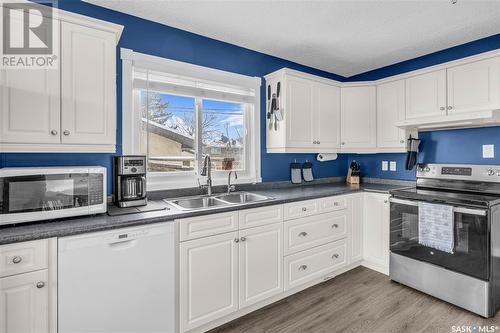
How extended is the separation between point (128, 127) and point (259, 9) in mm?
1454

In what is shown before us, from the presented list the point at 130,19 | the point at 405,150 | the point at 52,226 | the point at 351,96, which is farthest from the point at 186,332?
the point at 351,96

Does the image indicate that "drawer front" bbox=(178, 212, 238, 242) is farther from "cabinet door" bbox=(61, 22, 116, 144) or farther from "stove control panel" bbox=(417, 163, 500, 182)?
"stove control panel" bbox=(417, 163, 500, 182)

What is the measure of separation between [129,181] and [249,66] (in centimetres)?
181

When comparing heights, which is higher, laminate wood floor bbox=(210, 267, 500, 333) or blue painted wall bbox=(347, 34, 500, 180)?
blue painted wall bbox=(347, 34, 500, 180)

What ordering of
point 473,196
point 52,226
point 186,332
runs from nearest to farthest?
1. point 52,226
2. point 186,332
3. point 473,196

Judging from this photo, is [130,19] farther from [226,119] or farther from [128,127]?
[226,119]

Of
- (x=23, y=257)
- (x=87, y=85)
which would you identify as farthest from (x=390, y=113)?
(x=23, y=257)

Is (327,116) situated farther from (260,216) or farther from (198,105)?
(260,216)

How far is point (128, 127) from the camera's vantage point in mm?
2236

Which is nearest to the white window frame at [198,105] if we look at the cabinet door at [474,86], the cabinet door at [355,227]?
the cabinet door at [355,227]

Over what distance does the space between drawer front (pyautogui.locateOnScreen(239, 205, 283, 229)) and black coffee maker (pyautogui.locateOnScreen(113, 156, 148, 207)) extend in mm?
789

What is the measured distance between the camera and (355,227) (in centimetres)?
303

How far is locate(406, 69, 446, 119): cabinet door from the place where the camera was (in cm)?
272

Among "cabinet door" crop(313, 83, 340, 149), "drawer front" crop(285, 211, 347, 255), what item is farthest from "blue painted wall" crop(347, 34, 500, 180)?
"drawer front" crop(285, 211, 347, 255)
